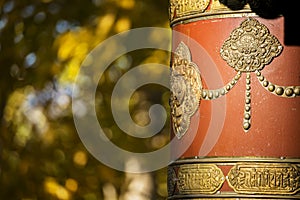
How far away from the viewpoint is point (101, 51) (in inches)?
266

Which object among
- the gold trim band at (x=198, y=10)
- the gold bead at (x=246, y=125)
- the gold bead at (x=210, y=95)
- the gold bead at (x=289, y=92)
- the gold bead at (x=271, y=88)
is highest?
the gold trim band at (x=198, y=10)

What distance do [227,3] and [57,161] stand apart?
3105mm

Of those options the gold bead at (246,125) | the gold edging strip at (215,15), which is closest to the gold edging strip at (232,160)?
the gold bead at (246,125)

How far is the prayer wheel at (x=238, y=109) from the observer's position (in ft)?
12.4

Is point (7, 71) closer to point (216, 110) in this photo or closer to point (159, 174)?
point (159, 174)

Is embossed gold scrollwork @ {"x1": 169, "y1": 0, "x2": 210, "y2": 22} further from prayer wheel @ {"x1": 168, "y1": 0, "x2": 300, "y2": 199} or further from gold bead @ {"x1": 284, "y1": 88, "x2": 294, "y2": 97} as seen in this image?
gold bead @ {"x1": 284, "y1": 88, "x2": 294, "y2": 97}

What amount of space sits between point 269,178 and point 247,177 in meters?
0.08

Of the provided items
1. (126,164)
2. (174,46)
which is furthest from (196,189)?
(126,164)

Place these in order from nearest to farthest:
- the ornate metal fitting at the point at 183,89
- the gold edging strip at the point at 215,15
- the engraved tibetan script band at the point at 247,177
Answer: the engraved tibetan script band at the point at 247,177, the gold edging strip at the point at 215,15, the ornate metal fitting at the point at 183,89

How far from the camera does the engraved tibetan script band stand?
3766 millimetres

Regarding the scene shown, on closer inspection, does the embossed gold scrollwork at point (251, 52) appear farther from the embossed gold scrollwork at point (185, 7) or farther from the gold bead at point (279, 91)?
the embossed gold scrollwork at point (185, 7)

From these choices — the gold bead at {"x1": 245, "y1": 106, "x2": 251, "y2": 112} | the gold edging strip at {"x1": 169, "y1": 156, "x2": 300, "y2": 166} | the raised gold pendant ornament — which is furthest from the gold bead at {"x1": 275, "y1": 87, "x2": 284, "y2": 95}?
the gold edging strip at {"x1": 169, "y1": 156, "x2": 300, "y2": 166}

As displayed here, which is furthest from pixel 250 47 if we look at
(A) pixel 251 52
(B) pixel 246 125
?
(B) pixel 246 125

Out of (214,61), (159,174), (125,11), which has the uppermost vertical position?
(125,11)
